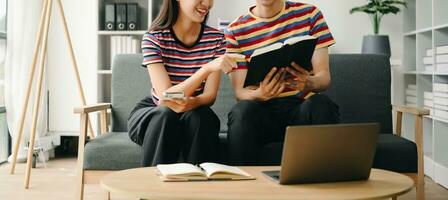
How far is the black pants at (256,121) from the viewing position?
2084 millimetres

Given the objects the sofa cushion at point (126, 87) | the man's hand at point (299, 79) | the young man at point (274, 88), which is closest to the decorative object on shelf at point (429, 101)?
the young man at point (274, 88)

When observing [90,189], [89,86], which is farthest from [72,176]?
[89,86]

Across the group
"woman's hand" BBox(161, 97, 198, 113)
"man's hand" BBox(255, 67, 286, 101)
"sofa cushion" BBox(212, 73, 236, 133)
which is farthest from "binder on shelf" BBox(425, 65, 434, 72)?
"woman's hand" BBox(161, 97, 198, 113)

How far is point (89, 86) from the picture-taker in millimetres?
4336

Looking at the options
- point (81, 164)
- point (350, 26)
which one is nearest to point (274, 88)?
point (81, 164)

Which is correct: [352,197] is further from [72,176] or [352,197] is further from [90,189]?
[72,176]

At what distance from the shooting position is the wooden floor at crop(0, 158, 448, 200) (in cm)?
288

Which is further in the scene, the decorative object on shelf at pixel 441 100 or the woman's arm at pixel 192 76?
the decorative object on shelf at pixel 441 100

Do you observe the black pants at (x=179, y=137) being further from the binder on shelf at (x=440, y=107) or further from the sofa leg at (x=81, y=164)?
the binder on shelf at (x=440, y=107)

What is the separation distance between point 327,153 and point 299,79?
2.57 feet

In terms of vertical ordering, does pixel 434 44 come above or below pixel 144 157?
above

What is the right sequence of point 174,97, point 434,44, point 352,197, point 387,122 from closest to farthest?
point 352,197 < point 174,97 < point 387,122 < point 434,44

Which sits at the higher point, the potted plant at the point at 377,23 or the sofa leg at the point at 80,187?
the potted plant at the point at 377,23

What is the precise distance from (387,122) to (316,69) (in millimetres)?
599
